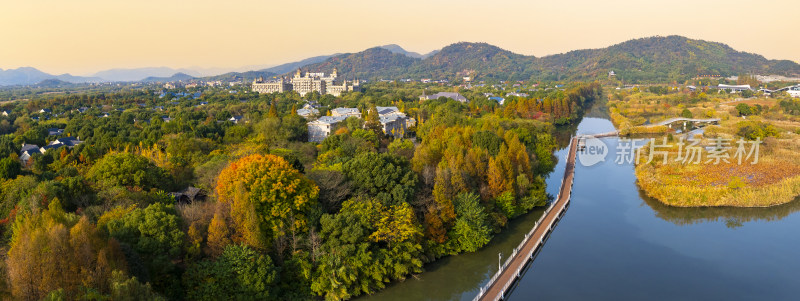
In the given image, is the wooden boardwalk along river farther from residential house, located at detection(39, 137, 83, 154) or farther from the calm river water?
residential house, located at detection(39, 137, 83, 154)

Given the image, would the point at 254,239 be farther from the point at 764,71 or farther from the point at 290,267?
the point at 764,71

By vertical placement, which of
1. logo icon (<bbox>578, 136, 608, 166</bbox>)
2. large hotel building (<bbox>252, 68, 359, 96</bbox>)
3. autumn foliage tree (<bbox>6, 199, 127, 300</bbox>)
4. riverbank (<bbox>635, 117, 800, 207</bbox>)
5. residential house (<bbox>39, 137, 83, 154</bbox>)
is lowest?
logo icon (<bbox>578, 136, 608, 166</bbox>)

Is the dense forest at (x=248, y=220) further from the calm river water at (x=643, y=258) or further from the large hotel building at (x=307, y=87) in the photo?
the large hotel building at (x=307, y=87)

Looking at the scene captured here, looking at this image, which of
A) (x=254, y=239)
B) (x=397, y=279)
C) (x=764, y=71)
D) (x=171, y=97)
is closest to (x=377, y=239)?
(x=397, y=279)

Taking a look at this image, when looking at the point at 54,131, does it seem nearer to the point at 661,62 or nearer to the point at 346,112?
the point at 346,112

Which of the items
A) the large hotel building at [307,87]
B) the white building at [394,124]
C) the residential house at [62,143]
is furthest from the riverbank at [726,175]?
the large hotel building at [307,87]

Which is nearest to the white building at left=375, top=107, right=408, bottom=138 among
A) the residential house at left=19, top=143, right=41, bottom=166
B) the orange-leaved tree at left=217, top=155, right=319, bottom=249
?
the orange-leaved tree at left=217, top=155, right=319, bottom=249
